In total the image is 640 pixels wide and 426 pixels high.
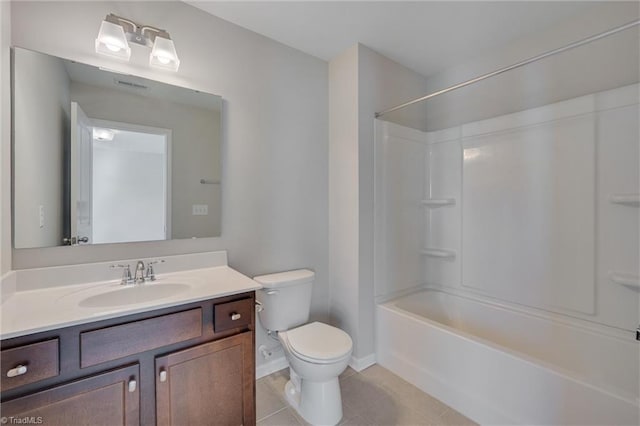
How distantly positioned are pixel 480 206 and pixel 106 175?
2624 millimetres

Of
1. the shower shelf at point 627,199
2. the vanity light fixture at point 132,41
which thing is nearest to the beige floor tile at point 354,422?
the shower shelf at point 627,199

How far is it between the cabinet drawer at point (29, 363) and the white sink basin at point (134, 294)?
33cm

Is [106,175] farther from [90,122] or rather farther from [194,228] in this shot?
[194,228]

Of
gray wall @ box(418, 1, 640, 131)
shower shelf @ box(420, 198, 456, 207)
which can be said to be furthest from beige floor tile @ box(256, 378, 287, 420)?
gray wall @ box(418, 1, 640, 131)

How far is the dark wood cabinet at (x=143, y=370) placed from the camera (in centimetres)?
95

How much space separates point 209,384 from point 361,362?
4.03 feet

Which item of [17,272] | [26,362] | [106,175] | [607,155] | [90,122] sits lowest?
[26,362]

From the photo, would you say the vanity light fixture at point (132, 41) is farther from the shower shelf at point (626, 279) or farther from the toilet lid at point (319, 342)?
the shower shelf at point (626, 279)

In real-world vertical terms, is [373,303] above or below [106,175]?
below

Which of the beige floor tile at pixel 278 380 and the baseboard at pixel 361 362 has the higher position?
the baseboard at pixel 361 362

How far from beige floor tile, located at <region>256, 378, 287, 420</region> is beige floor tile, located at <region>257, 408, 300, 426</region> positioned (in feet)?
0.10

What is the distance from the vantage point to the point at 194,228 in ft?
5.70

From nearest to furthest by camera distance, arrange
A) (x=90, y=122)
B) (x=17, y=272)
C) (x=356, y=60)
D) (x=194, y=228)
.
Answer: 1. (x=17, y=272)
2. (x=90, y=122)
3. (x=194, y=228)
4. (x=356, y=60)

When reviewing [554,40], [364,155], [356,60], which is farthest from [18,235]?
[554,40]
